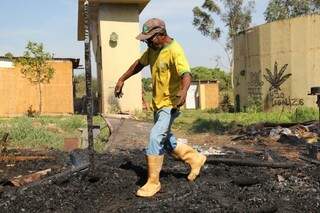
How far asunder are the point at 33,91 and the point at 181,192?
22.5 m

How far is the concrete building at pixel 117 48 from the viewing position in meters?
23.8

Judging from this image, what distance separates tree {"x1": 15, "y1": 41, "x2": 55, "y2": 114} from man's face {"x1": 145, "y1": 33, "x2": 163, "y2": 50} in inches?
789

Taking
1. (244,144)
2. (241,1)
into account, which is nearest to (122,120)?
(244,144)

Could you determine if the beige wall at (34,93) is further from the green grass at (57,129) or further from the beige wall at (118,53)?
the green grass at (57,129)

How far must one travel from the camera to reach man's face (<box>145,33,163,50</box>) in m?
5.49

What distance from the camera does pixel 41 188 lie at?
5.40 m

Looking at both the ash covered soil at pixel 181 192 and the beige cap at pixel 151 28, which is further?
the beige cap at pixel 151 28

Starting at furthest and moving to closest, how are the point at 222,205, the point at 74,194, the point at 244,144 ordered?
the point at 244,144 < the point at 74,194 < the point at 222,205

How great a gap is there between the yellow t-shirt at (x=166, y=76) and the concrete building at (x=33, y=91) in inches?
847

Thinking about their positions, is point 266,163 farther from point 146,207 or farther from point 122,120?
point 122,120

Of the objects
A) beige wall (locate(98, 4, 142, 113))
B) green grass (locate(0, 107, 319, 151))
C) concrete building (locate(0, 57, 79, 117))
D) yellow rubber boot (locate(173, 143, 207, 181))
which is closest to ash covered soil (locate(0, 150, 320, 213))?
yellow rubber boot (locate(173, 143, 207, 181))

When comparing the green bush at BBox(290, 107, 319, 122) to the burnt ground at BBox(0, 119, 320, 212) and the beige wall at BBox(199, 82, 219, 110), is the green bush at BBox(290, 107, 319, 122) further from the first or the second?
the beige wall at BBox(199, 82, 219, 110)

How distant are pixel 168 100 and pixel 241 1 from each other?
36.9 meters


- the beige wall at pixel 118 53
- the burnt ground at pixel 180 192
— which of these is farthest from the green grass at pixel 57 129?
the burnt ground at pixel 180 192
